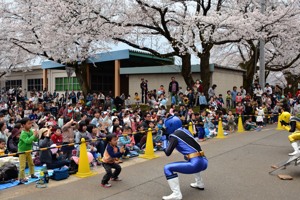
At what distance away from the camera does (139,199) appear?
6035 mm

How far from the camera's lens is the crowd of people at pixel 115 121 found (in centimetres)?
866

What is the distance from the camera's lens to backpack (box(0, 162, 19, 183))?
7.34 metres

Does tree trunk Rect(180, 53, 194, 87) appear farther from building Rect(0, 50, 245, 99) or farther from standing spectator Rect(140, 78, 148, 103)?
standing spectator Rect(140, 78, 148, 103)

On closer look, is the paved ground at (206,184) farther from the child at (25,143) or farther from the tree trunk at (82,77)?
the tree trunk at (82,77)

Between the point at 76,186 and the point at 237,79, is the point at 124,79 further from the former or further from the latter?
the point at 76,186

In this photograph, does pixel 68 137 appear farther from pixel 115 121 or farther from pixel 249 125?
pixel 249 125

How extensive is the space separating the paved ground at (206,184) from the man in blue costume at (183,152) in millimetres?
521

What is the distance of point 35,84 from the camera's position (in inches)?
1513

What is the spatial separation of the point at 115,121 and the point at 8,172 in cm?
457

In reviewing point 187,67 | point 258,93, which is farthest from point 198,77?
point 258,93

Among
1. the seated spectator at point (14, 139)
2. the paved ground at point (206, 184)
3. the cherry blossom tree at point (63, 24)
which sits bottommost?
the paved ground at point (206, 184)

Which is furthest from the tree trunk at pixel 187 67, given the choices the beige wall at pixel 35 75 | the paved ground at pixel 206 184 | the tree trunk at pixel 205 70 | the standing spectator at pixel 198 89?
the beige wall at pixel 35 75

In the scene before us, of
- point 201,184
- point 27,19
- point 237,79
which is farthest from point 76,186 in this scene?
point 237,79

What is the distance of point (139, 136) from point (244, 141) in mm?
4304
